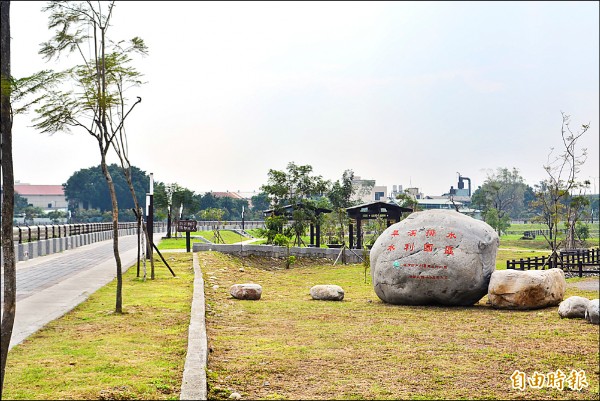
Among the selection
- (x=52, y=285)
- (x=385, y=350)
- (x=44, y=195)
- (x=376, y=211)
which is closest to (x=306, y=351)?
(x=385, y=350)

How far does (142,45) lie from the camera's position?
52.0ft

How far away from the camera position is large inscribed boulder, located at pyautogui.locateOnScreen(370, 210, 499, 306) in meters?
13.6

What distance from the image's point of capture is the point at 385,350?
920cm

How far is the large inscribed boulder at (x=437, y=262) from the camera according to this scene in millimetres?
13594

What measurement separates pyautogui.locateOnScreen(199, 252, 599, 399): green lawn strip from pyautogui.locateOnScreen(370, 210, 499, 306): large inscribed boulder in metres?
0.32

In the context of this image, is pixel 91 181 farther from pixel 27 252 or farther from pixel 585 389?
pixel 585 389

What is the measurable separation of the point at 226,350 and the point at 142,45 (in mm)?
9020

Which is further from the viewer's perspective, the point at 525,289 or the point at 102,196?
the point at 102,196

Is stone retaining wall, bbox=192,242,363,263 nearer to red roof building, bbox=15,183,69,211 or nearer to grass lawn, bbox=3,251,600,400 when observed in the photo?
grass lawn, bbox=3,251,600,400

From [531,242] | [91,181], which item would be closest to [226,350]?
[531,242]

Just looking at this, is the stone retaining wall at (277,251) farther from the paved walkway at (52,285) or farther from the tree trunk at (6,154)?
the tree trunk at (6,154)

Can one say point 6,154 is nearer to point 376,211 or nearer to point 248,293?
point 248,293

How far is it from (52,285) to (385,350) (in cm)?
1155

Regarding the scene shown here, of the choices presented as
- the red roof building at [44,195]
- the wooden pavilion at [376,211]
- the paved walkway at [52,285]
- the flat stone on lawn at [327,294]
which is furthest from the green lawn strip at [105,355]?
the red roof building at [44,195]
